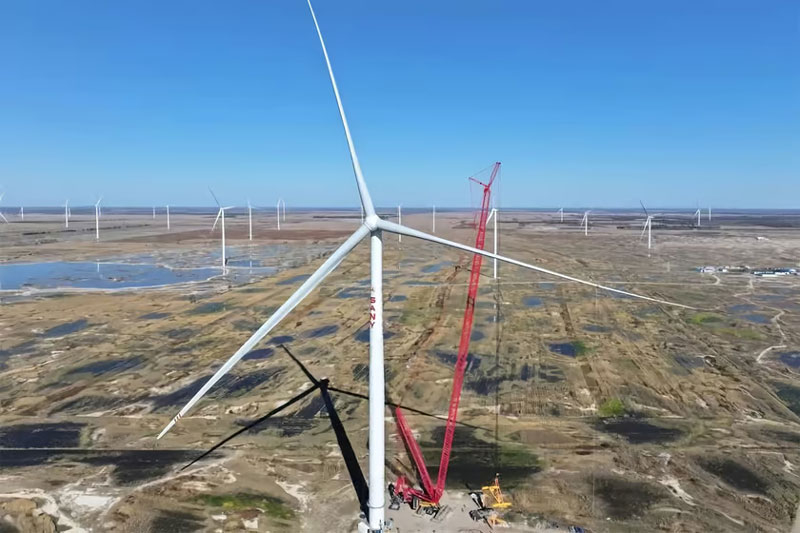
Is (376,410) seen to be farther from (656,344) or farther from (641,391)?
(656,344)

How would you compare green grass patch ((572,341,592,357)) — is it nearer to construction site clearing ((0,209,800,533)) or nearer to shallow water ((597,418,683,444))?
construction site clearing ((0,209,800,533))

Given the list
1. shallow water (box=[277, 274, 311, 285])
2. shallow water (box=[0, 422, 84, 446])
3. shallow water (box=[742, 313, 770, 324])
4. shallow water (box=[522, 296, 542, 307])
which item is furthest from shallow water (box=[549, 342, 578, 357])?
shallow water (box=[277, 274, 311, 285])

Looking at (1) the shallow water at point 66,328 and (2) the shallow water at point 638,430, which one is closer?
(2) the shallow water at point 638,430

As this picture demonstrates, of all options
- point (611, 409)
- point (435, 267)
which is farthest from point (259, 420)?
point (435, 267)

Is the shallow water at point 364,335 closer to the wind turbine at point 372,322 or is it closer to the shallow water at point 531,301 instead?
the shallow water at point 531,301

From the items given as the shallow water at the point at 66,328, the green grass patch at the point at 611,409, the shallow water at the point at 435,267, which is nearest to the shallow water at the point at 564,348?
the green grass patch at the point at 611,409

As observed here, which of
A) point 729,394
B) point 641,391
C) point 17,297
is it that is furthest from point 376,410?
point 17,297
